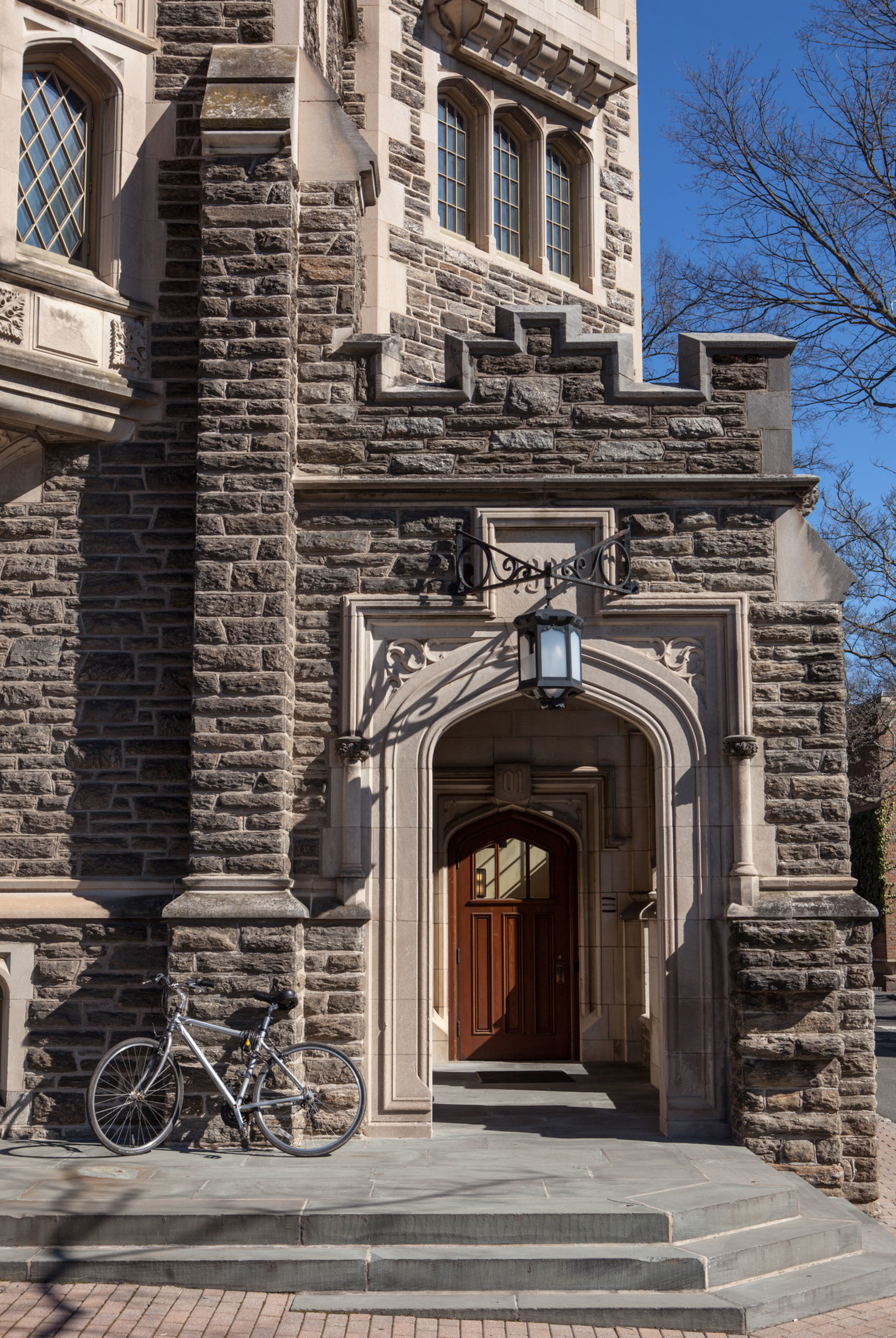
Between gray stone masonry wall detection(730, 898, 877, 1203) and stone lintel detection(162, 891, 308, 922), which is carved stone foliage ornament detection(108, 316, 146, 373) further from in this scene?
gray stone masonry wall detection(730, 898, 877, 1203)

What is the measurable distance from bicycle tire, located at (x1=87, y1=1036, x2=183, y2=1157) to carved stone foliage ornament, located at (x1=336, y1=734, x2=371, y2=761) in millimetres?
2098

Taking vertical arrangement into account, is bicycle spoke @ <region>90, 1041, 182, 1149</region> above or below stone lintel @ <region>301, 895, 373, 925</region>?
below

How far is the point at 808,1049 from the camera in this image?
8164 mm

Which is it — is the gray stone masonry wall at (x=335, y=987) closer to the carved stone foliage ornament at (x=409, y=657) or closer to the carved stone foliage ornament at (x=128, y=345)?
the carved stone foliage ornament at (x=409, y=657)

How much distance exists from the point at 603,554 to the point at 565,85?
24.3 ft

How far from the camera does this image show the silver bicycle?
25.1 ft

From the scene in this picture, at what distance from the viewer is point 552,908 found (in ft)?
42.7

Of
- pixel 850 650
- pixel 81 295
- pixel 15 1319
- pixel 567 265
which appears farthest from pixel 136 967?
pixel 850 650

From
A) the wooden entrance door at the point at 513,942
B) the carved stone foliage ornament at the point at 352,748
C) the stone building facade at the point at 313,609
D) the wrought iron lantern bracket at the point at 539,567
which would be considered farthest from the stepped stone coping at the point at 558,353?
the wooden entrance door at the point at 513,942

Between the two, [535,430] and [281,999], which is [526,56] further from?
[281,999]

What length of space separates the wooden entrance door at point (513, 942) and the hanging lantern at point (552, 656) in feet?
16.5

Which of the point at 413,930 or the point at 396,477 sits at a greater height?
the point at 396,477

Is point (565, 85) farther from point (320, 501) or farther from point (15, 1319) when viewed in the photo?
point (15, 1319)

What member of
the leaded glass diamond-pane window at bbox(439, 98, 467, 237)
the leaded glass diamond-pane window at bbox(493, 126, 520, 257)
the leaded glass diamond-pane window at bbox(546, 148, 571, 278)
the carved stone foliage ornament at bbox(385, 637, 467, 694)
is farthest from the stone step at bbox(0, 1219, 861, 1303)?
the leaded glass diamond-pane window at bbox(546, 148, 571, 278)
